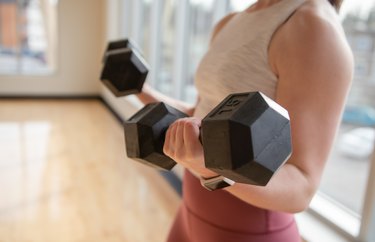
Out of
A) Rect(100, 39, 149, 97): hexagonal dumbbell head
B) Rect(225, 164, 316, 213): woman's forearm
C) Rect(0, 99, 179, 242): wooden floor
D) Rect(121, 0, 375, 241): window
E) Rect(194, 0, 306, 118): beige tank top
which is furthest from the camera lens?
Rect(0, 99, 179, 242): wooden floor

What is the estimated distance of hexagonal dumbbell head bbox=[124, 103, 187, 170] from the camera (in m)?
0.63

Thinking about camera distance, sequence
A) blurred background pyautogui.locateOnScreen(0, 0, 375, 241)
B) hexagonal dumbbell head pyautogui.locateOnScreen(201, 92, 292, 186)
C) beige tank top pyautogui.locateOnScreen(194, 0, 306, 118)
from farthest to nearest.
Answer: blurred background pyautogui.locateOnScreen(0, 0, 375, 241)
beige tank top pyautogui.locateOnScreen(194, 0, 306, 118)
hexagonal dumbbell head pyautogui.locateOnScreen(201, 92, 292, 186)

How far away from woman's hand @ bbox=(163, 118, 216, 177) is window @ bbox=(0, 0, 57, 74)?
5.47 metres

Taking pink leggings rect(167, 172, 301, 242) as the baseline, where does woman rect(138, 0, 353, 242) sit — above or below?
above

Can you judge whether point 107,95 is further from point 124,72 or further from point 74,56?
point 124,72

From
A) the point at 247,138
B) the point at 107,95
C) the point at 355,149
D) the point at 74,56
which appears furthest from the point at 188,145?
the point at 74,56

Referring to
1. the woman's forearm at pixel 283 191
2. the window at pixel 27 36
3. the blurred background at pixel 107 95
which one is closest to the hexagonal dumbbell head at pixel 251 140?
the woman's forearm at pixel 283 191

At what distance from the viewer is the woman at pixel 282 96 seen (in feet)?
1.90

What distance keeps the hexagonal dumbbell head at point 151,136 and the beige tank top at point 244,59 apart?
0.40 ft

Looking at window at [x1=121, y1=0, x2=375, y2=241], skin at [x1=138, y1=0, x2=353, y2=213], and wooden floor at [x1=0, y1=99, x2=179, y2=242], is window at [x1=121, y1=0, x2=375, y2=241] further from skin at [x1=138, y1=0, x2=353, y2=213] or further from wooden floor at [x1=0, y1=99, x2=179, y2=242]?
wooden floor at [x1=0, y1=99, x2=179, y2=242]

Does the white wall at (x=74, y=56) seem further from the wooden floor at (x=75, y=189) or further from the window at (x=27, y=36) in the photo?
the wooden floor at (x=75, y=189)

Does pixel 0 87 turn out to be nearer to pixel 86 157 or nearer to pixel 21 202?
pixel 86 157

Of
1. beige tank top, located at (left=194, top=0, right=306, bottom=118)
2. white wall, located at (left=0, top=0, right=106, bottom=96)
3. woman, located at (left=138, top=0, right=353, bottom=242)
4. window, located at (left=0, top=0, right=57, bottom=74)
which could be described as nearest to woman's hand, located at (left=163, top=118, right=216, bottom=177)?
woman, located at (left=138, top=0, right=353, bottom=242)

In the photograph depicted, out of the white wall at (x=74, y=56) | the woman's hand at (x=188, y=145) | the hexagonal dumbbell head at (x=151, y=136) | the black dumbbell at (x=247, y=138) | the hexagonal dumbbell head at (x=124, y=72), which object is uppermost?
the black dumbbell at (x=247, y=138)
